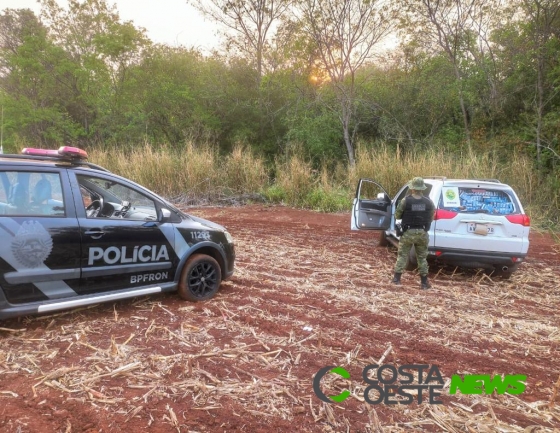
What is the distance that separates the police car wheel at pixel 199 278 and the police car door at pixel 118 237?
0.66 ft

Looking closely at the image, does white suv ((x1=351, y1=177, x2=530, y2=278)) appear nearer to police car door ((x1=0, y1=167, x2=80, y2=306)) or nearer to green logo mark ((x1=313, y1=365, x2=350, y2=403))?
green logo mark ((x1=313, y1=365, x2=350, y2=403))

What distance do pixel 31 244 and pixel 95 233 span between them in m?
0.58

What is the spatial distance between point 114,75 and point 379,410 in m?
26.5

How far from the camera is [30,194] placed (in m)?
3.74

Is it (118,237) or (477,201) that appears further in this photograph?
(477,201)

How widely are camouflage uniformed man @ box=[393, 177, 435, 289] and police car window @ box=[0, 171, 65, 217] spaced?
445 centimetres

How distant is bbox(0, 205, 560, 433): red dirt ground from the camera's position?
2730 millimetres

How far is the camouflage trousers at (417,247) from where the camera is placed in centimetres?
581

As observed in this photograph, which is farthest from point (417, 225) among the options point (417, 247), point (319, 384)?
point (319, 384)

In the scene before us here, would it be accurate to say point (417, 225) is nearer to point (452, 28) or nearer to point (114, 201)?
point (114, 201)

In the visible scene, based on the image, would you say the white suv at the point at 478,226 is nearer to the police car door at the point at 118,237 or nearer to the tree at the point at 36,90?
the police car door at the point at 118,237

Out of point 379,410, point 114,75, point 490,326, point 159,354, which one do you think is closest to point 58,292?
point 159,354

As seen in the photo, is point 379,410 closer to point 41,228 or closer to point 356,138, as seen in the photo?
point 41,228

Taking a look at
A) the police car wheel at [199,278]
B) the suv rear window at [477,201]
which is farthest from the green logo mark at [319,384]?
the suv rear window at [477,201]
